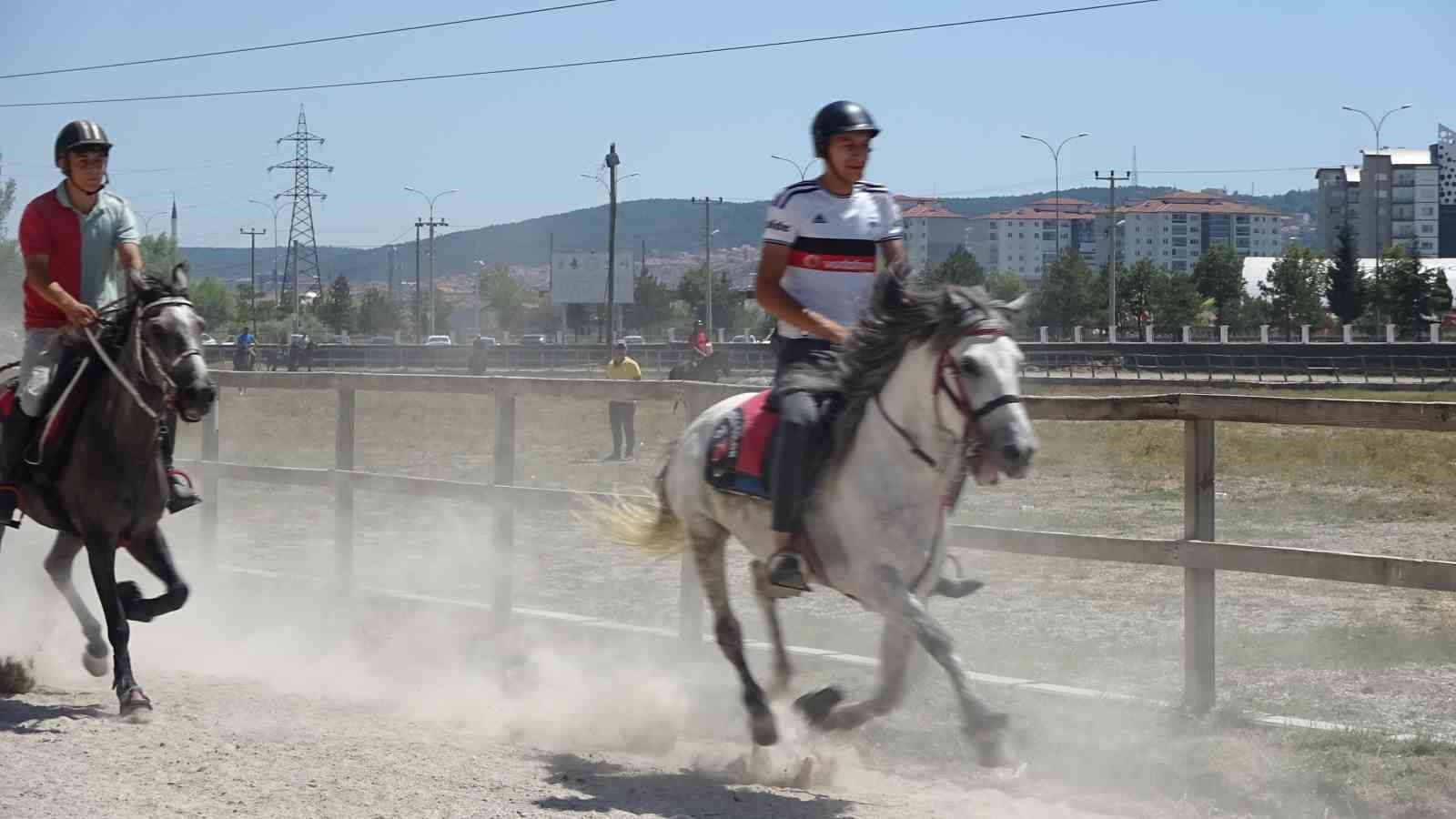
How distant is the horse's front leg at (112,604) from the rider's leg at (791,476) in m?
3.09

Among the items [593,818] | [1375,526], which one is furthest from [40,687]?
[1375,526]

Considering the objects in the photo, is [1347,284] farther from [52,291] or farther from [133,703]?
[133,703]

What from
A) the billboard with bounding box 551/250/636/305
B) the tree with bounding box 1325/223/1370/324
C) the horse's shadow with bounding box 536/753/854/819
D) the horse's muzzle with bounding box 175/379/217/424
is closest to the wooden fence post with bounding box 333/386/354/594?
the horse's muzzle with bounding box 175/379/217/424

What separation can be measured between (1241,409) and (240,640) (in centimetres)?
628

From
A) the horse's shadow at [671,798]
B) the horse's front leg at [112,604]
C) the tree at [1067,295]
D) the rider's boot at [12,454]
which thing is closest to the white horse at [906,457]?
the horse's shadow at [671,798]

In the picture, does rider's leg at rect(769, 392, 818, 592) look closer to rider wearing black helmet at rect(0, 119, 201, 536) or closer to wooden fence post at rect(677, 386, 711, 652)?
wooden fence post at rect(677, 386, 711, 652)

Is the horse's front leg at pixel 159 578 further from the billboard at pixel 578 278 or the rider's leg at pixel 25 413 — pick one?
the billboard at pixel 578 278

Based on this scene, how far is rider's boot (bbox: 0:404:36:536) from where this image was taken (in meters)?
7.42

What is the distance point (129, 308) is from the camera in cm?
721

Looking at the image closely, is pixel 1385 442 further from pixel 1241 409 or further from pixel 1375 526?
pixel 1241 409

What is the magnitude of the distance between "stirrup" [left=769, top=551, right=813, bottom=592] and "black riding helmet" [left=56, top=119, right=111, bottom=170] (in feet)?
13.1

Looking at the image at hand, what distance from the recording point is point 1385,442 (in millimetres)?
21766

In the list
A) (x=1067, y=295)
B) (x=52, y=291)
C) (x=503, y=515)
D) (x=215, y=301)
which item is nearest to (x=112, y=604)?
(x=52, y=291)

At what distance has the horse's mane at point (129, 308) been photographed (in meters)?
7.17
